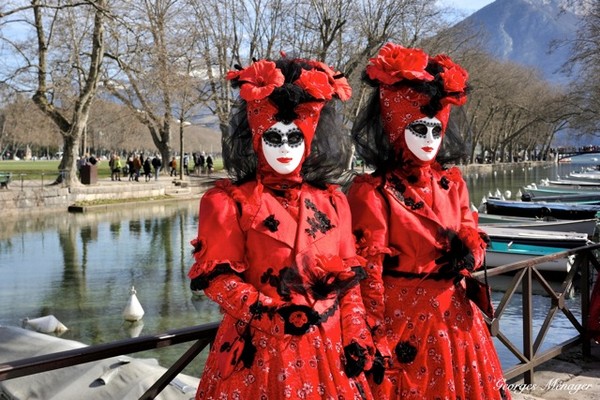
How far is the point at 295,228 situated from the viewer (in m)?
2.41

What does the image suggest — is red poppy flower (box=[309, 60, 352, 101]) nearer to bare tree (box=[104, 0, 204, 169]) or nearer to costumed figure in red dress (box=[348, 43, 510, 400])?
costumed figure in red dress (box=[348, 43, 510, 400])

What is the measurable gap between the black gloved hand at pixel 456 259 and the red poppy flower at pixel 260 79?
3.39ft

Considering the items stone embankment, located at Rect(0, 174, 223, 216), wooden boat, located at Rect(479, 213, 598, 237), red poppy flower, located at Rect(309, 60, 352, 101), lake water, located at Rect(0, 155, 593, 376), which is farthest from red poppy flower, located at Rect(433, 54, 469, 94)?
stone embankment, located at Rect(0, 174, 223, 216)

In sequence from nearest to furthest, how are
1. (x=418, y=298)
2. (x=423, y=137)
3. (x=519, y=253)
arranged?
1. (x=418, y=298)
2. (x=423, y=137)
3. (x=519, y=253)

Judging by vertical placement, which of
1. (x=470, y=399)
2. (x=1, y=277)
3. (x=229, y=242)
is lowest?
(x=1, y=277)

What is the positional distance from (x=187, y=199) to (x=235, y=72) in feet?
79.1

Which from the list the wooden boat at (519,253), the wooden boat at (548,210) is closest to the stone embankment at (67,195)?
the wooden boat at (519,253)

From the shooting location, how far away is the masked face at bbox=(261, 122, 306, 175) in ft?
8.14

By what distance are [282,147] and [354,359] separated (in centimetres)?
84

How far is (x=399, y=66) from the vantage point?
9.31 ft

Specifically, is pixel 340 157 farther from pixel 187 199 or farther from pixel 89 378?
pixel 187 199

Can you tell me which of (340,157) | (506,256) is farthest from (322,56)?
(340,157)

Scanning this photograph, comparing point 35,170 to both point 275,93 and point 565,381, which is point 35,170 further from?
point 275,93

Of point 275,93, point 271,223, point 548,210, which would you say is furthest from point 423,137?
point 548,210
